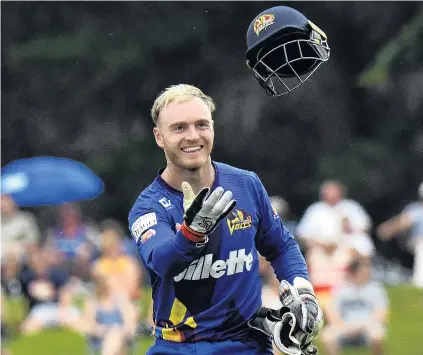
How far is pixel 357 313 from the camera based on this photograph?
491 inches

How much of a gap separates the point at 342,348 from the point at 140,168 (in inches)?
480

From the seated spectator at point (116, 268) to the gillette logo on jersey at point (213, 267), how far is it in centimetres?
739

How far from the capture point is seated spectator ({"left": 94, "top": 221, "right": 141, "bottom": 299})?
42.9ft

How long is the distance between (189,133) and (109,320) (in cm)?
752

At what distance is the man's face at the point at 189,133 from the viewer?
18.6ft

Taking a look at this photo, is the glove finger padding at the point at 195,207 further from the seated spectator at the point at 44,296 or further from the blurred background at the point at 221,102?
the blurred background at the point at 221,102

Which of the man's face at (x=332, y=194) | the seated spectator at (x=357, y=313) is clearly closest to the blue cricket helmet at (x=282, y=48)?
the seated spectator at (x=357, y=313)

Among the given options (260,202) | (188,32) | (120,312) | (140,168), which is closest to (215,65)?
(188,32)

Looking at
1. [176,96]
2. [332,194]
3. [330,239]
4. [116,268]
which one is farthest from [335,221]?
[176,96]

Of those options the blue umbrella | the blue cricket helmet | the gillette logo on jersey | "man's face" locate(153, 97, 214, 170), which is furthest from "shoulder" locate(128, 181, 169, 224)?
the blue umbrella

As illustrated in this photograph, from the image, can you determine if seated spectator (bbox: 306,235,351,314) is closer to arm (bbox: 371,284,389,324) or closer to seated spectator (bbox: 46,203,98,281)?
arm (bbox: 371,284,389,324)

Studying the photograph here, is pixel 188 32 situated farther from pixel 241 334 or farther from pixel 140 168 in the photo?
pixel 241 334

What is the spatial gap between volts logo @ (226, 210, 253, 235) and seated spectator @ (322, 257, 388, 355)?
6763mm

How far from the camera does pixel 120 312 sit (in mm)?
12922
